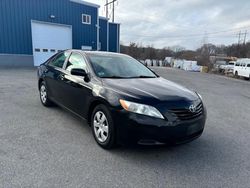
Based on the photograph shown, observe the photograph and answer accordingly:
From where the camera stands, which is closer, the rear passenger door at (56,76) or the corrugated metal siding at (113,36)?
the rear passenger door at (56,76)

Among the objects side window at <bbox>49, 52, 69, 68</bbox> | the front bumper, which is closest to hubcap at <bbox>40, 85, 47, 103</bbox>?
side window at <bbox>49, 52, 69, 68</bbox>

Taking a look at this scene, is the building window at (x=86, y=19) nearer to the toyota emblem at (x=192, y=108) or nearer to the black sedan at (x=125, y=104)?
the black sedan at (x=125, y=104)

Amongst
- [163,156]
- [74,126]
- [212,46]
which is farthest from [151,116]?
[212,46]

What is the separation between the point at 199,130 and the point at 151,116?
939 mm

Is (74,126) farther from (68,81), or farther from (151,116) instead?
(151,116)

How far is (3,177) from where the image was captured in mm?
2256

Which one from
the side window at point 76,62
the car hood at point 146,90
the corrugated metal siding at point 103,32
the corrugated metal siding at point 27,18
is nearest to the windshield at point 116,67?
the side window at point 76,62

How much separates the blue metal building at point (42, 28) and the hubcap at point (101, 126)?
14626 millimetres

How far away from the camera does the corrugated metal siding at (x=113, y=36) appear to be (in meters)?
23.5

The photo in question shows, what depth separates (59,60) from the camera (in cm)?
452

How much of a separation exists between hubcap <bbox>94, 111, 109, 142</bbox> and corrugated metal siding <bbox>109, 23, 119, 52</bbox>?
2134 centimetres

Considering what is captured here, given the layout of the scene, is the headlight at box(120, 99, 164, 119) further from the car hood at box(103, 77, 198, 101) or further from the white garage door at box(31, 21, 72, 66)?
the white garage door at box(31, 21, 72, 66)

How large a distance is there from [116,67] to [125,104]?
1.33 metres

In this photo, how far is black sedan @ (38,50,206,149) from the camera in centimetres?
256
